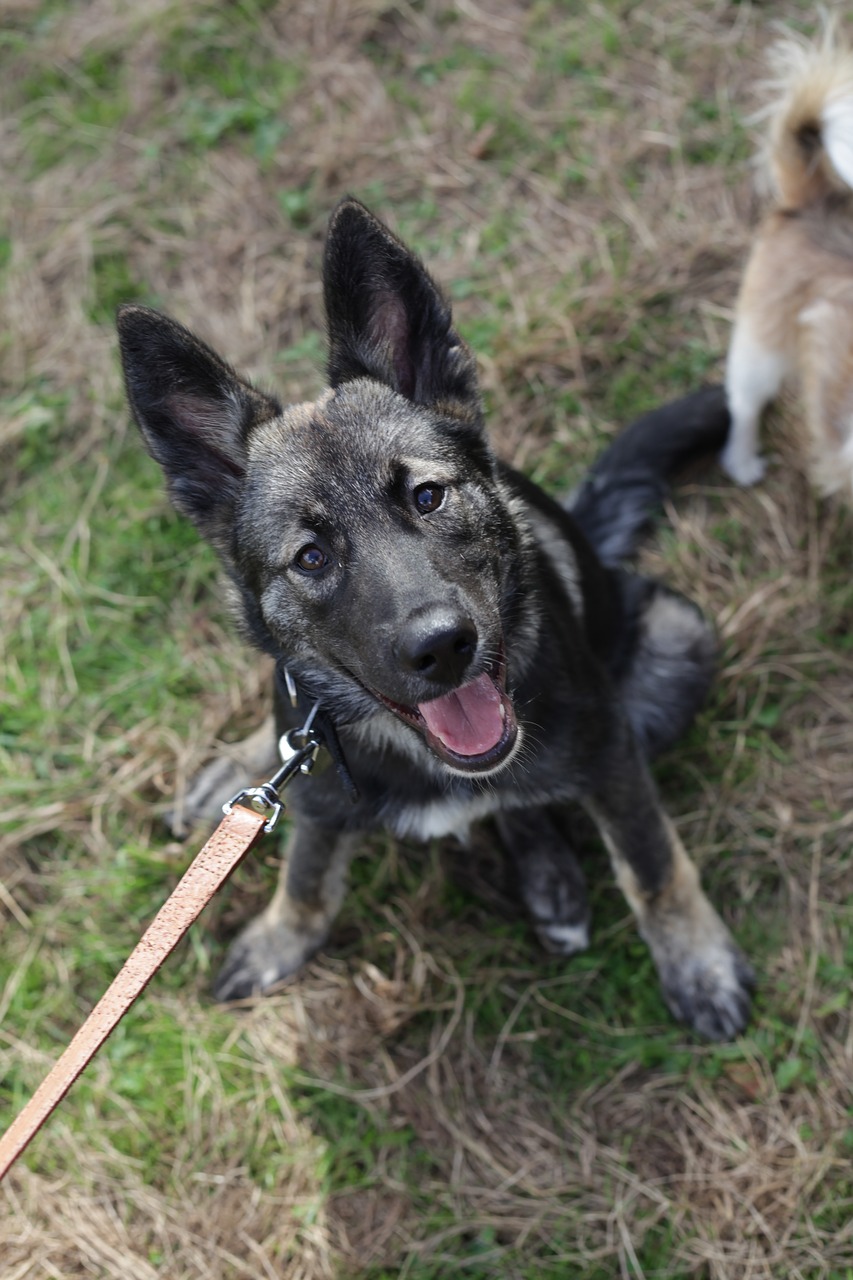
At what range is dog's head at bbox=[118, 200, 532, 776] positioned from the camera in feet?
7.86

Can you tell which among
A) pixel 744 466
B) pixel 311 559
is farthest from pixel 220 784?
pixel 744 466

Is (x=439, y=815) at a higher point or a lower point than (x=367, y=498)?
lower

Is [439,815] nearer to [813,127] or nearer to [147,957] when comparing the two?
[147,957]

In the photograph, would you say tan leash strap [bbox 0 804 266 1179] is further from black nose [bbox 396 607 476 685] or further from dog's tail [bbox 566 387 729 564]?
dog's tail [bbox 566 387 729 564]

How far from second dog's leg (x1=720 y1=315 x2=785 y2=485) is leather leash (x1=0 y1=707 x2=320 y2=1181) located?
2466 millimetres

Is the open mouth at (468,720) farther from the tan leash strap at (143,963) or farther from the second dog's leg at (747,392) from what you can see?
the second dog's leg at (747,392)

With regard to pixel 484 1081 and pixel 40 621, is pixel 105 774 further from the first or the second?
pixel 484 1081

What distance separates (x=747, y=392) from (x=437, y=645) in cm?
231

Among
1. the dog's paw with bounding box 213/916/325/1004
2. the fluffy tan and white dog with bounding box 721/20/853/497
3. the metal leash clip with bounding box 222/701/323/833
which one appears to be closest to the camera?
the metal leash clip with bounding box 222/701/323/833

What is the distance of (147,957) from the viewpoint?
2.23 meters

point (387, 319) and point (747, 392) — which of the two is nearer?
point (387, 319)

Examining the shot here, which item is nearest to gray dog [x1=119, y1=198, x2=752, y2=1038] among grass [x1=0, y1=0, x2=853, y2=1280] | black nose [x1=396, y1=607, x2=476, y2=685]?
black nose [x1=396, y1=607, x2=476, y2=685]

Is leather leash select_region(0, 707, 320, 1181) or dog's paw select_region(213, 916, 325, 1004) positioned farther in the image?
dog's paw select_region(213, 916, 325, 1004)

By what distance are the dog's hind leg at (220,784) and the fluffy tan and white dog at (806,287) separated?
210 cm
